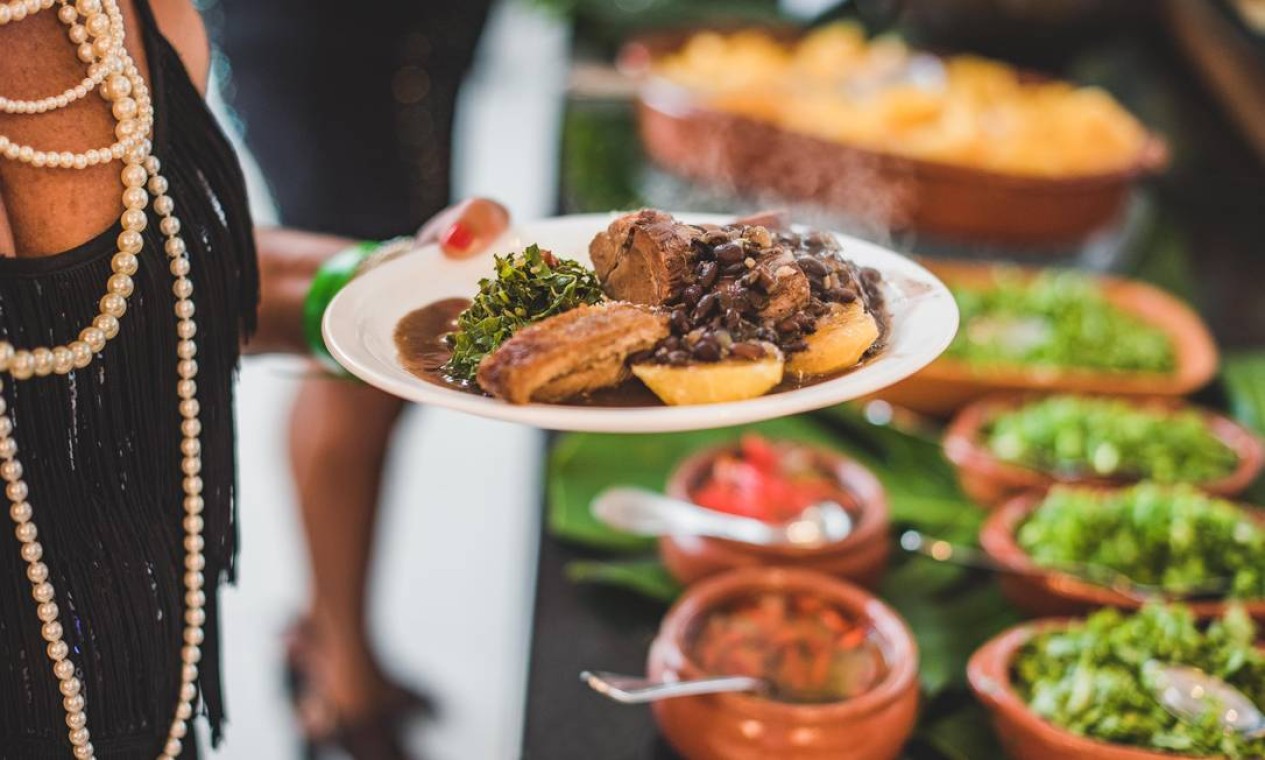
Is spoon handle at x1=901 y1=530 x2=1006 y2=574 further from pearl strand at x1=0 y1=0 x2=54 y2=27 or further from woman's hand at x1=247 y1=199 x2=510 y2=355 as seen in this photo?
pearl strand at x1=0 y1=0 x2=54 y2=27

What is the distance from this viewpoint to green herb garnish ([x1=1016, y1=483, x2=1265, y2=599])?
1395 mm

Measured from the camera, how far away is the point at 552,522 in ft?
5.18

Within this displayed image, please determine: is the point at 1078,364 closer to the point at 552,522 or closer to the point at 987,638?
the point at 987,638

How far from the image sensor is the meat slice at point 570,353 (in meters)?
0.84

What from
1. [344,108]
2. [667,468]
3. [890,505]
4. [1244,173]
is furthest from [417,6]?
[1244,173]

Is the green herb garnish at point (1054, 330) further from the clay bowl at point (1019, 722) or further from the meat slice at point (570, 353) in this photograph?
the meat slice at point (570, 353)

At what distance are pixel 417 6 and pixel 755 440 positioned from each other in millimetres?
1101

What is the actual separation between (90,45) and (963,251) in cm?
205

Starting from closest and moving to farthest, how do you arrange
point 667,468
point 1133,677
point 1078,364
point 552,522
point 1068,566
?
point 1133,677 → point 1068,566 → point 552,522 → point 667,468 → point 1078,364

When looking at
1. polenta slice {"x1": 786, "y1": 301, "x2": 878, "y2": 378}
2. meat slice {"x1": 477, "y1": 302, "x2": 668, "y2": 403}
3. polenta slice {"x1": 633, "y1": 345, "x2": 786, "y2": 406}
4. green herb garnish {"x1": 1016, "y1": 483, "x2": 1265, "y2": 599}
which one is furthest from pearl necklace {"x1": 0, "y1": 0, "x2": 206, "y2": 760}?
green herb garnish {"x1": 1016, "y1": 483, "x2": 1265, "y2": 599}

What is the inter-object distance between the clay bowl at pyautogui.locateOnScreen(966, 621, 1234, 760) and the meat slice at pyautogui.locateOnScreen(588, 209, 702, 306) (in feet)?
1.80

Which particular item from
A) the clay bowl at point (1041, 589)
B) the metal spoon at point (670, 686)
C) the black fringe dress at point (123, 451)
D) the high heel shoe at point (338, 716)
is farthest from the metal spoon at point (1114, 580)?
the high heel shoe at point (338, 716)

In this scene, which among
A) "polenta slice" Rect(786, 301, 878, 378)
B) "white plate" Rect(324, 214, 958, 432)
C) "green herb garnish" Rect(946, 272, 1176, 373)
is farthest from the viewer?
"green herb garnish" Rect(946, 272, 1176, 373)

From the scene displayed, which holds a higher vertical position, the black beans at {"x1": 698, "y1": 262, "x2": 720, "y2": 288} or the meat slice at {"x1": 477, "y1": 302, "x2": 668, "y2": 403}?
the black beans at {"x1": 698, "y1": 262, "x2": 720, "y2": 288}
